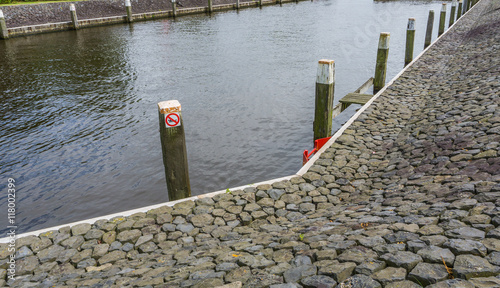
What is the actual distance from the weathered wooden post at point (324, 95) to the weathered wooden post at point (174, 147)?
3.23 meters

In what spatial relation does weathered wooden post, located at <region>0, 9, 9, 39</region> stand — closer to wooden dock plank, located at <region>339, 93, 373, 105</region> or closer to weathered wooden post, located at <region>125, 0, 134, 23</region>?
weathered wooden post, located at <region>125, 0, 134, 23</region>

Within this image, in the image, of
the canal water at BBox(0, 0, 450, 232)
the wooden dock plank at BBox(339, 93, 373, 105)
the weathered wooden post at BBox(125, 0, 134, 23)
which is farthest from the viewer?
the weathered wooden post at BBox(125, 0, 134, 23)

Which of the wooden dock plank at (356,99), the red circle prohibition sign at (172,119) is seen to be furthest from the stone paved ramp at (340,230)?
the wooden dock plank at (356,99)

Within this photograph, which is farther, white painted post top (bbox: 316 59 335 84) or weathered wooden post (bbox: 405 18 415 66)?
weathered wooden post (bbox: 405 18 415 66)

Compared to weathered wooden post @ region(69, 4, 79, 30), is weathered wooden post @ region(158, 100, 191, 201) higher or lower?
lower

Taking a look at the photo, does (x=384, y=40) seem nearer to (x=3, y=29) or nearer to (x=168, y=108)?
(x=168, y=108)

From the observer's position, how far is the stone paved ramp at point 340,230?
2.95 m

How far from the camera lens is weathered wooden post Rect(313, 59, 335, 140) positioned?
22.9 feet

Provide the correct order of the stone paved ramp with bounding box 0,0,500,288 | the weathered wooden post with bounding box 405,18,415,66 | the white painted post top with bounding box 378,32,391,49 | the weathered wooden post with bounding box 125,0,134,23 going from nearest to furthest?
the stone paved ramp with bounding box 0,0,500,288, the white painted post top with bounding box 378,32,391,49, the weathered wooden post with bounding box 405,18,415,66, the weathered wooden post with bounding box 125,0,134,23

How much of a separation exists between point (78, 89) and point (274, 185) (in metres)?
10.5

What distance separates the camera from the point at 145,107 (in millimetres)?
11656

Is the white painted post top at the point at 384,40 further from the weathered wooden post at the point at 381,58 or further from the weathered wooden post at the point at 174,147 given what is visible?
the weathered wooden post at the point at 174,147

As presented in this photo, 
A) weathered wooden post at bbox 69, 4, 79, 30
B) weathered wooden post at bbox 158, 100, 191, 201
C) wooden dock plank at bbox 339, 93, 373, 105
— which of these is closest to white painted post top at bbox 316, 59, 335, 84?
wooden dock plank at bbox 339, 93, 373, 105

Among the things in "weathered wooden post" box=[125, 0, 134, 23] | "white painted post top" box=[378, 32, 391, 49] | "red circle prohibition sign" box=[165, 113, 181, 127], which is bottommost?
"red circle prohibition sign" box=[165, 113, 181, 127]
